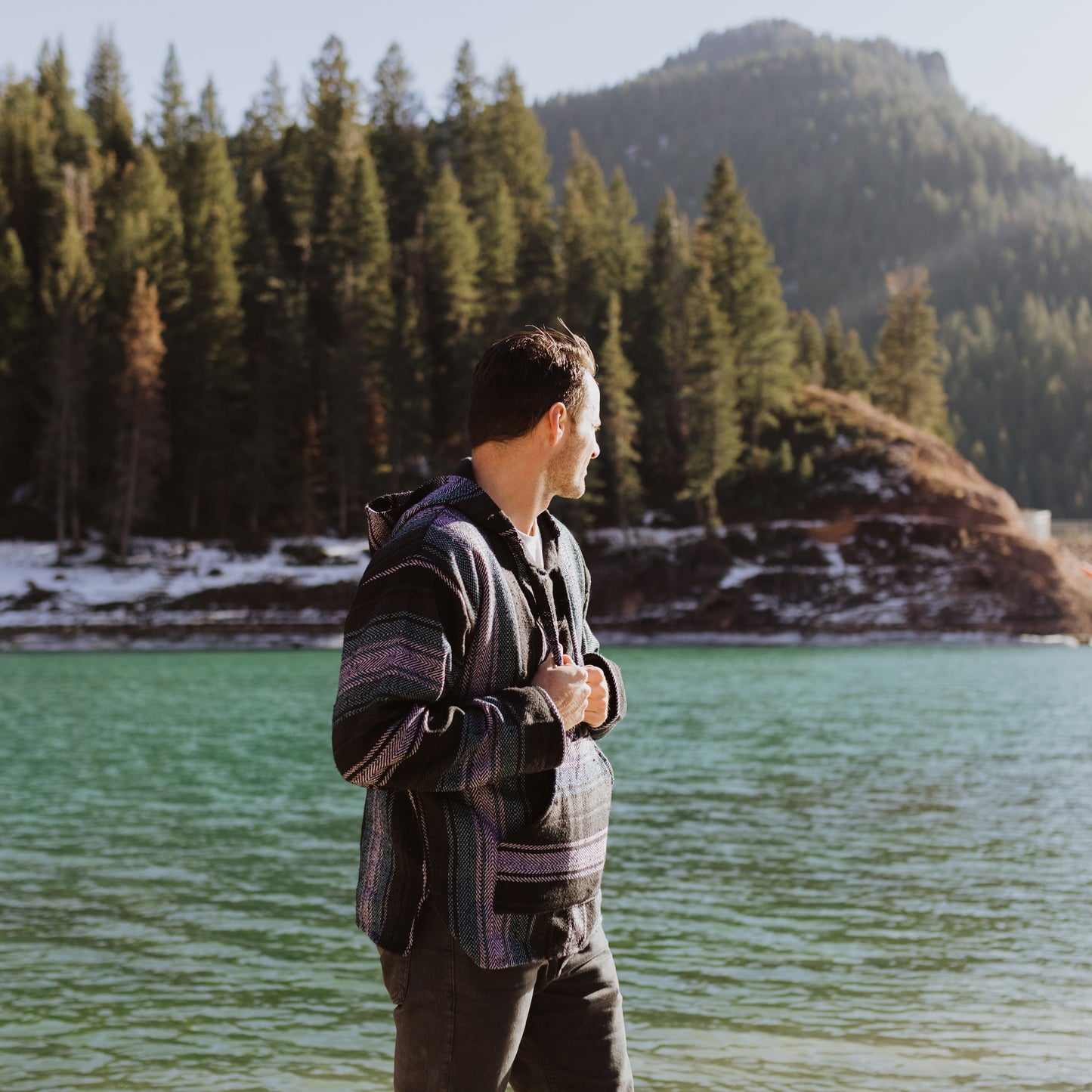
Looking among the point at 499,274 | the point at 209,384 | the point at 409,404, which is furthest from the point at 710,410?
the point at 209,384

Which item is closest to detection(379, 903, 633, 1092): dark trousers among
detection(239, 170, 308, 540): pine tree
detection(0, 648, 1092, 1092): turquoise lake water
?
detection(0, 648, 1092, 1092): turquoise lake water

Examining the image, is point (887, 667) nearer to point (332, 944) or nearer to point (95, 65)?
point (332, 944)

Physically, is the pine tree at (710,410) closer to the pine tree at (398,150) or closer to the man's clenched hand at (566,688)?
the pine tree at (398,150)

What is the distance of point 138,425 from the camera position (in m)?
58.5

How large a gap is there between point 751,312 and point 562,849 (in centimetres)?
6404

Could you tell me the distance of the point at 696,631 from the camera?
5381 centimetres

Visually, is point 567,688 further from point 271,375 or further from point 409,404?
point 271,375

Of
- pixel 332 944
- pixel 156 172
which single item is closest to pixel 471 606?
pixel 332 944

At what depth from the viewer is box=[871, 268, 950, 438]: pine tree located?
75.6m

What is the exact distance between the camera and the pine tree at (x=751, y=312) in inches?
2539

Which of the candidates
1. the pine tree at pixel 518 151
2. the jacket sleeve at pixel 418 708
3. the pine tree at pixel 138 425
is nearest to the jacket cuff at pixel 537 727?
the jacket sleeve at pixel 418 708

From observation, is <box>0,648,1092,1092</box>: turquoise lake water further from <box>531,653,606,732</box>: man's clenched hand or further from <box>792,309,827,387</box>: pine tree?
<box>792,309,827,387</box>: pine tree

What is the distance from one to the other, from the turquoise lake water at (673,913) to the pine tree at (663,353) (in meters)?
42.8

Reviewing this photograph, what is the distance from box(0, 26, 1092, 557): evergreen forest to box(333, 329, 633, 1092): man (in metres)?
52.5
